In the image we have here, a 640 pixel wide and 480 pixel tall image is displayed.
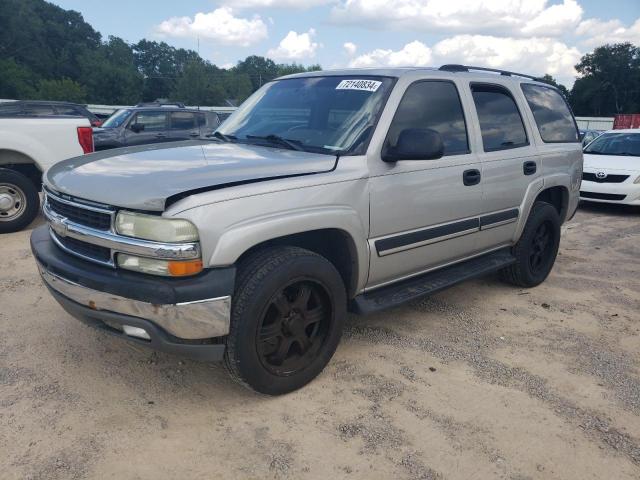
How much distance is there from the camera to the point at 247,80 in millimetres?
93562

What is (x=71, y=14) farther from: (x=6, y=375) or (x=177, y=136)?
(x=6, y=375)

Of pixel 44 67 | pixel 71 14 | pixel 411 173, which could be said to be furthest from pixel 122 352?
pixel 71 14

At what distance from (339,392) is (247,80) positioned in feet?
314

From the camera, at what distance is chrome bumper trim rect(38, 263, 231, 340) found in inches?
99.2

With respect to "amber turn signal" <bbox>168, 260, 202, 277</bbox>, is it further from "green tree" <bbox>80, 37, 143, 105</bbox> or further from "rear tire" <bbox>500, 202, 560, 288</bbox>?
"green tree" <bbox>80, 37, 143, 105</bbox>

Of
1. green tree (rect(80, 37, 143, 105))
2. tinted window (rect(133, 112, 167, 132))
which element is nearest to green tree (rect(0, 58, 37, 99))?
green tree (rect(80, 37, 143, 105))

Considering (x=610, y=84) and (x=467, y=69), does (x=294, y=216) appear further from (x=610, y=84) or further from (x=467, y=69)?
(x=610, y=84)

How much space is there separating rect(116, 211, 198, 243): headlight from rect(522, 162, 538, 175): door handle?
10.2ft

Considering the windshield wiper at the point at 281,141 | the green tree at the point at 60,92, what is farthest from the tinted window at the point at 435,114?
the green tree at the point at 60,92

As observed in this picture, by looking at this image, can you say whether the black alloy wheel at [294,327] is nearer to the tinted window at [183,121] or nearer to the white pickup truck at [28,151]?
the white pickup truck at [28,151]

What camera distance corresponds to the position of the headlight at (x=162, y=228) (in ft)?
8.18

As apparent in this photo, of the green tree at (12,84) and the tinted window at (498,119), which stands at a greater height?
the green tree at (12,84)

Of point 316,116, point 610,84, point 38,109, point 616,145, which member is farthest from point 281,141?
point 610,84

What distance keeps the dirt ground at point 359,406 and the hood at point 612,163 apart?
5827mm
